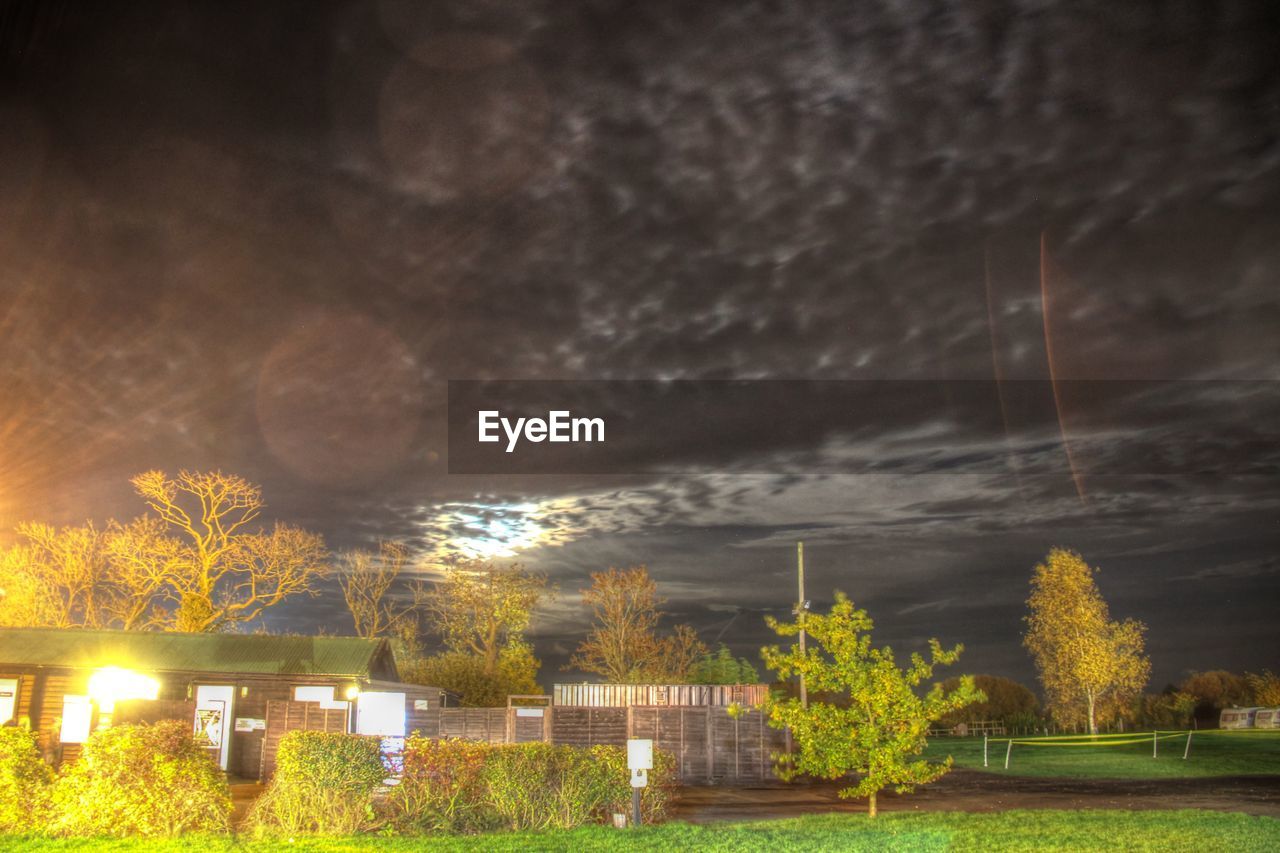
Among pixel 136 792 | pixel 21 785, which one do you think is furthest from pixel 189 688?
pixel 136 792

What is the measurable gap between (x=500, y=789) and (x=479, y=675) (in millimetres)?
28631

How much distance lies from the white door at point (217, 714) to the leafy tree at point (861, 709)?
56.5ft

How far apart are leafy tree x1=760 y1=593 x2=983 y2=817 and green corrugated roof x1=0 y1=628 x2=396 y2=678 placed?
627 inches

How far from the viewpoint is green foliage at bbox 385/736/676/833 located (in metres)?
13.9

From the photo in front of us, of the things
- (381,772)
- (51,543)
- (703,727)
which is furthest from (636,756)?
(51,543)

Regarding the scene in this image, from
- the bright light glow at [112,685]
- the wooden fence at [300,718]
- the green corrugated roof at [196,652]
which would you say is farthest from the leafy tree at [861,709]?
the bright light glow at [112,685]

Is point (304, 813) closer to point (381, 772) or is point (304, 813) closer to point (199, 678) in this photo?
point (381, 772)

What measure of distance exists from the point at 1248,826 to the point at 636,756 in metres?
8.63

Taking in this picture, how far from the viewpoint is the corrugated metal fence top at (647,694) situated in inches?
1104

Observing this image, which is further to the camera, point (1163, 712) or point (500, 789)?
point (1163, 712)

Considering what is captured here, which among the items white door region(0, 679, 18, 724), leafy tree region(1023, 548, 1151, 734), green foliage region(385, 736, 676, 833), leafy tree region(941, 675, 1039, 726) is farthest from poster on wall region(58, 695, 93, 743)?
leafy tree region(941, 675, 1039, 726)

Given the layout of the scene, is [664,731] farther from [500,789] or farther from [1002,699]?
[1002,699]

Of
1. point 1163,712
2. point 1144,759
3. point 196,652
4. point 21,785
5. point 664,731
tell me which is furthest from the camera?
point 1163,712

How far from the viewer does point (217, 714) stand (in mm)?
26641
